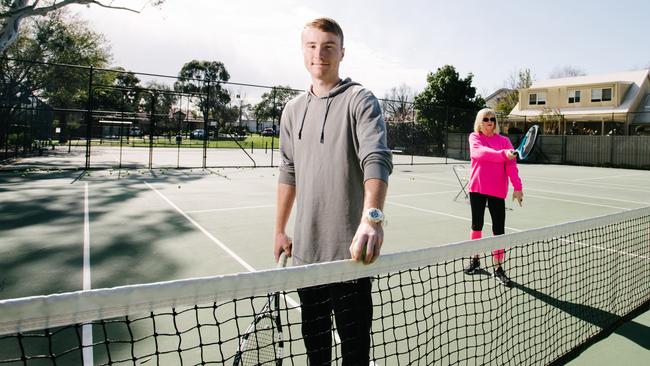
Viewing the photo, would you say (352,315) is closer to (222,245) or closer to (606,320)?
(606,320)

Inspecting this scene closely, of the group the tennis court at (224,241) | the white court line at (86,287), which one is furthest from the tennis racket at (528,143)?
the white court line at (86,287)

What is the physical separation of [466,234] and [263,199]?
5376 mm

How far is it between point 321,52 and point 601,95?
44027 mm

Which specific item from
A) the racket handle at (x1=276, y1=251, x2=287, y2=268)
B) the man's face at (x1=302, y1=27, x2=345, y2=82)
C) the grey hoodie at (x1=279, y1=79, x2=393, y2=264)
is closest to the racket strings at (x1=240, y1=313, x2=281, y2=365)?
the racket handle at (x1=276, y1=251, x2=287, y2=268)

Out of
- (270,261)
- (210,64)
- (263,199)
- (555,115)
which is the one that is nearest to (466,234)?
(270,261)

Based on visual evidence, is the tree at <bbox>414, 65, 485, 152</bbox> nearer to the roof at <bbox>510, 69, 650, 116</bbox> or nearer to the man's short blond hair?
the roof at <bbox>510, 69, 650, 116</bbox>

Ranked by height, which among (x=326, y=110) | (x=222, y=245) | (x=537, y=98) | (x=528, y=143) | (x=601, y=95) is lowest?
(x=222, y=245)

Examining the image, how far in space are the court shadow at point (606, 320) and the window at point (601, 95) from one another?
4031 cm

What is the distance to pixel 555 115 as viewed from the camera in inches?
1469

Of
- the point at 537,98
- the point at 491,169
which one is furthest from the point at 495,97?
the point at 491,169

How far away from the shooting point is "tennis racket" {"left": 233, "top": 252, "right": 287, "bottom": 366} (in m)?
2.31

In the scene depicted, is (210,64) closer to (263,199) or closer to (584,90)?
(584,90)

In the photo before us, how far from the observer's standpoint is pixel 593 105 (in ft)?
125

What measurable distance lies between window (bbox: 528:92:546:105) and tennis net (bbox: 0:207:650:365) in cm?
4048
